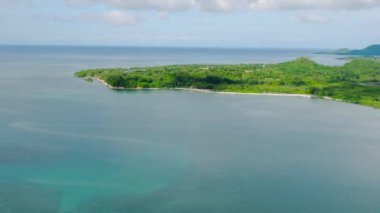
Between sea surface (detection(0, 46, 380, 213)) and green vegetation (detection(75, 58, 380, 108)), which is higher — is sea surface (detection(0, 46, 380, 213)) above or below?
below

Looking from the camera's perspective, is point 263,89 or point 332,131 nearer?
point 332,131

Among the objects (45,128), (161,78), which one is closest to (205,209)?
(45,128)

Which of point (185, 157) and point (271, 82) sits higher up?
point (271, 82)

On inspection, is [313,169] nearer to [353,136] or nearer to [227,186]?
[227,186]

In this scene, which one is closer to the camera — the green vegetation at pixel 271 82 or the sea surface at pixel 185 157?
the sea surface at pixel 185 157

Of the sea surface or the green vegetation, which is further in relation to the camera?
the green vegetation

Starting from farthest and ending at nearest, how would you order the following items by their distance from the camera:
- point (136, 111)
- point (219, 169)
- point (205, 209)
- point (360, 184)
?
point (136, 111) < point (219, 169) < point (360, 184) < point (205, 209)

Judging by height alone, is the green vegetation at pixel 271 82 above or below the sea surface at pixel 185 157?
above

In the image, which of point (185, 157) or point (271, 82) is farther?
point (271, 82)
